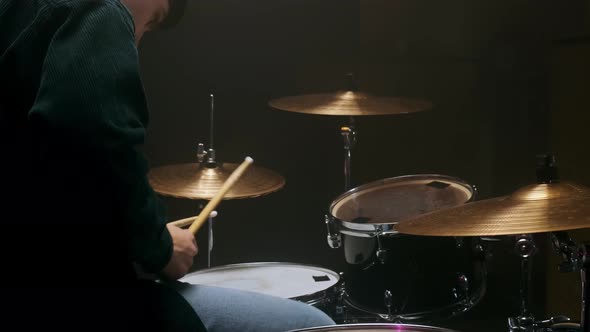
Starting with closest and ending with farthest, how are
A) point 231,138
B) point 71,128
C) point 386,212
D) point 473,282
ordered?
point 71,128, point 473,282, point 386,212, point 231,138

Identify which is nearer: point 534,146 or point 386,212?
point 386,212

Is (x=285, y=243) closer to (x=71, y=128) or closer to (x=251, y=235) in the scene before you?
(x=251, y=235)

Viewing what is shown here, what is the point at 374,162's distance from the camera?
3600mm

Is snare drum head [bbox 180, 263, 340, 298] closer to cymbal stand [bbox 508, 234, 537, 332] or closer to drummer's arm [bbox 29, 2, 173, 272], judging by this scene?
cymbal stand [bbox 508, 234, 537, 332]

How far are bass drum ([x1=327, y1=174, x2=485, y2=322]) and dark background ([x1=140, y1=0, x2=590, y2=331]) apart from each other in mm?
1047

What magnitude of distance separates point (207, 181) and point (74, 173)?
159cm

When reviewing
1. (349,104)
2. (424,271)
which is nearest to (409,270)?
(424,271)

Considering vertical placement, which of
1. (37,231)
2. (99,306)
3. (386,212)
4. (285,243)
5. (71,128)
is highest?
(71,128)

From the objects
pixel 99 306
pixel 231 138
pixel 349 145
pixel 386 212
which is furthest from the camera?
pixel 231 138

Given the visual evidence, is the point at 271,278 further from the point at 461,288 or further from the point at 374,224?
the point at 461,288

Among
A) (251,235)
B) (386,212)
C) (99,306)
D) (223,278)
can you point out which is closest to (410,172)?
(251,235)

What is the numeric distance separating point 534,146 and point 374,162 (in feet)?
2.23

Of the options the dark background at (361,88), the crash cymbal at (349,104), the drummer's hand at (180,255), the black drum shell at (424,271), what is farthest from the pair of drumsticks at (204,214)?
the dark background at (361,88)

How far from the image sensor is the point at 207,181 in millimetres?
2762
